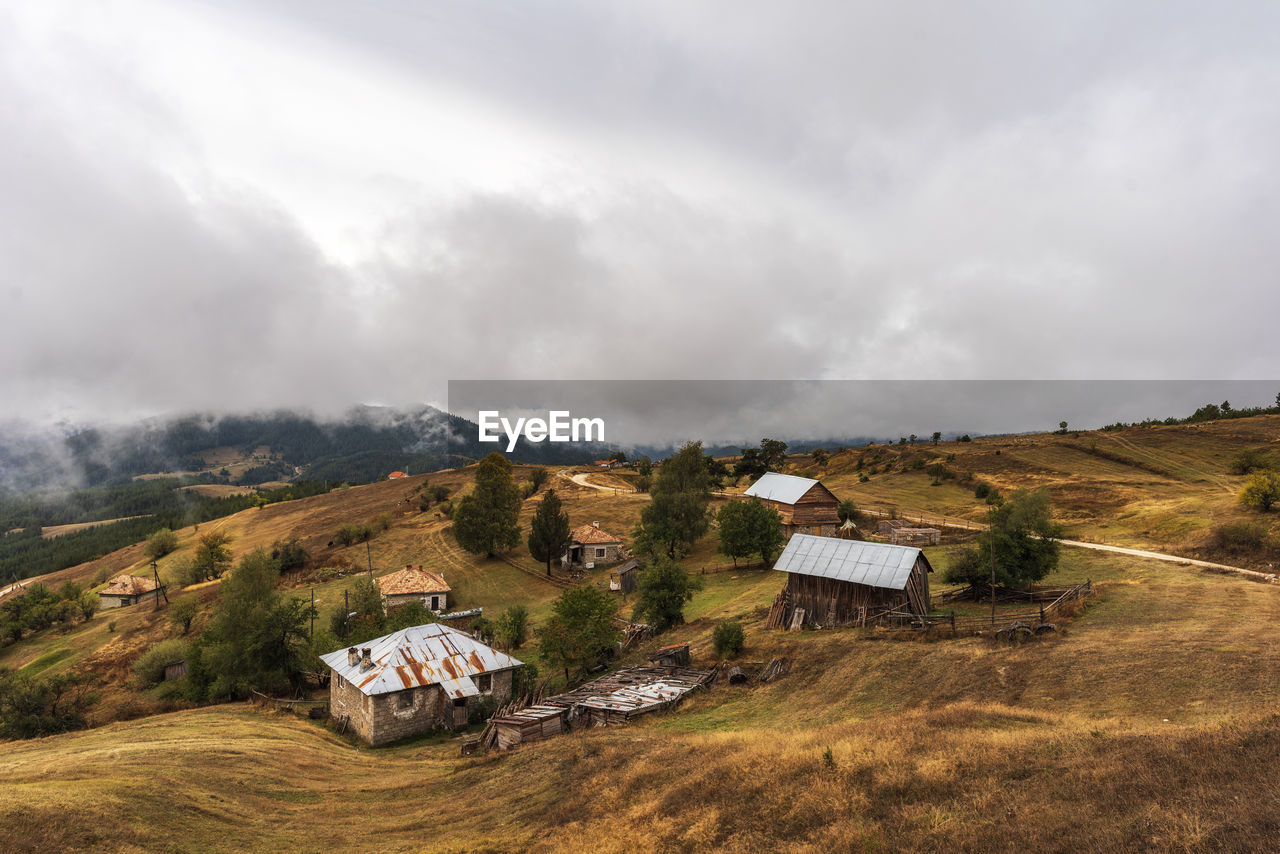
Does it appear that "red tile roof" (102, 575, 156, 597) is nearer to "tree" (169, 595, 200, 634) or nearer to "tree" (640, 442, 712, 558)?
"tree" (169, 595, 200, 634)

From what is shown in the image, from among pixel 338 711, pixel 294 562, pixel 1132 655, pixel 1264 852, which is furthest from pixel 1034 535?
pixel 294 562

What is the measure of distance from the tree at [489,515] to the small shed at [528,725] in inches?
1709

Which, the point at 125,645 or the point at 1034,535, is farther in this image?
the point at 125,645

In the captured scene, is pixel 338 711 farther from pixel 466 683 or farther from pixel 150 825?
pixel 150 825

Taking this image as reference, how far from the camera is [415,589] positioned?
2233 inches

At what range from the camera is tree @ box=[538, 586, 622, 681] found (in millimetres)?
34969

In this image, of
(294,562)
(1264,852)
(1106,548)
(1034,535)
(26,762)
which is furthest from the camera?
(294,562)

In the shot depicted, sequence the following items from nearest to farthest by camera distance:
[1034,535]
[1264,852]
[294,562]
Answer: [1264,852] < [1034,535] < [294,562]

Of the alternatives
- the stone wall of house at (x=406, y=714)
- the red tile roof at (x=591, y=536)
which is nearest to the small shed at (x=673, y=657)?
the stone wall of house at (x=406, y=714)

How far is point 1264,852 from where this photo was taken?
27.4 feet

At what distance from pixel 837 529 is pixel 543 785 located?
54.4m

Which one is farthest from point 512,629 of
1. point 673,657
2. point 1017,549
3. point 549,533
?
point 1017,549

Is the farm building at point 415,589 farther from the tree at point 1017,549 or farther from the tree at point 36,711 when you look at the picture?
the tree at point 1017,549

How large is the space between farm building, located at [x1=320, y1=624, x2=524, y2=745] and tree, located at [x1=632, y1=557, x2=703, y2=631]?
1075 centimetres
